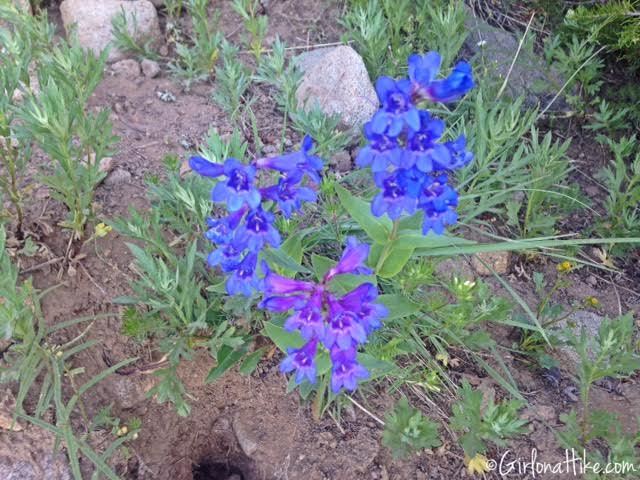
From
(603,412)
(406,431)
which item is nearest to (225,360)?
(406,431)

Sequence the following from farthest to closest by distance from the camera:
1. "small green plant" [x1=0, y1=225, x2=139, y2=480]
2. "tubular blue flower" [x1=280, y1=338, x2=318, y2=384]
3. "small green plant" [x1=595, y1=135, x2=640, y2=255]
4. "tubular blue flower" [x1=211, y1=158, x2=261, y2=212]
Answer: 1. "small green plant" [x1=595, y1=135, x2=640, y2=255]
2. "small green plant" [x1=0, y1=225, x2=139, y2=480]
3. "tubular blue flower" [x1=280, y1=338, x2=318, y2=384]
4. "tubular blue flower" [x1=211, y1=158, x2=261, y2=212]

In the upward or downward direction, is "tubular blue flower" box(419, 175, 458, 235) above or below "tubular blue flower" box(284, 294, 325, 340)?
above

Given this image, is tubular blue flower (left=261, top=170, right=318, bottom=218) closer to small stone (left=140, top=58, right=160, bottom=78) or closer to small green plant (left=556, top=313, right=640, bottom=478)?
small green plant (left=556, top=313, right=640, bottom=478)

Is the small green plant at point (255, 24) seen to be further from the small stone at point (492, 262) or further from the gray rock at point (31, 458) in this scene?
the gray rock at point (31, 458)

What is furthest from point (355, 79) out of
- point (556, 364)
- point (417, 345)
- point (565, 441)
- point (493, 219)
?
point (565, 441)

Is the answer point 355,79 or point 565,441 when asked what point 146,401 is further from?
point 355,79

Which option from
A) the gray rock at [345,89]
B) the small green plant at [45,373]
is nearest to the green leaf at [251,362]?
the small green plant at [45,373]

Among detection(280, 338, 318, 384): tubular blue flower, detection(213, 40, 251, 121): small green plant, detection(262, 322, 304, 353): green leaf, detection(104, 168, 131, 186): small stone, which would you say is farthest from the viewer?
detection(213, 40, 251, 121): small green plant

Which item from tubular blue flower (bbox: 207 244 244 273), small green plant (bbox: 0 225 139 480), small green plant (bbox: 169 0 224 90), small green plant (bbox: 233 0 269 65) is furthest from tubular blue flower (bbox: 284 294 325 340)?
small green plant (bbox: 169 0 224 90)

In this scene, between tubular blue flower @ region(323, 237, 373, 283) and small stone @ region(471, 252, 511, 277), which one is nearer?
tubular blue flower @ region(323, 237, 373, 283)
